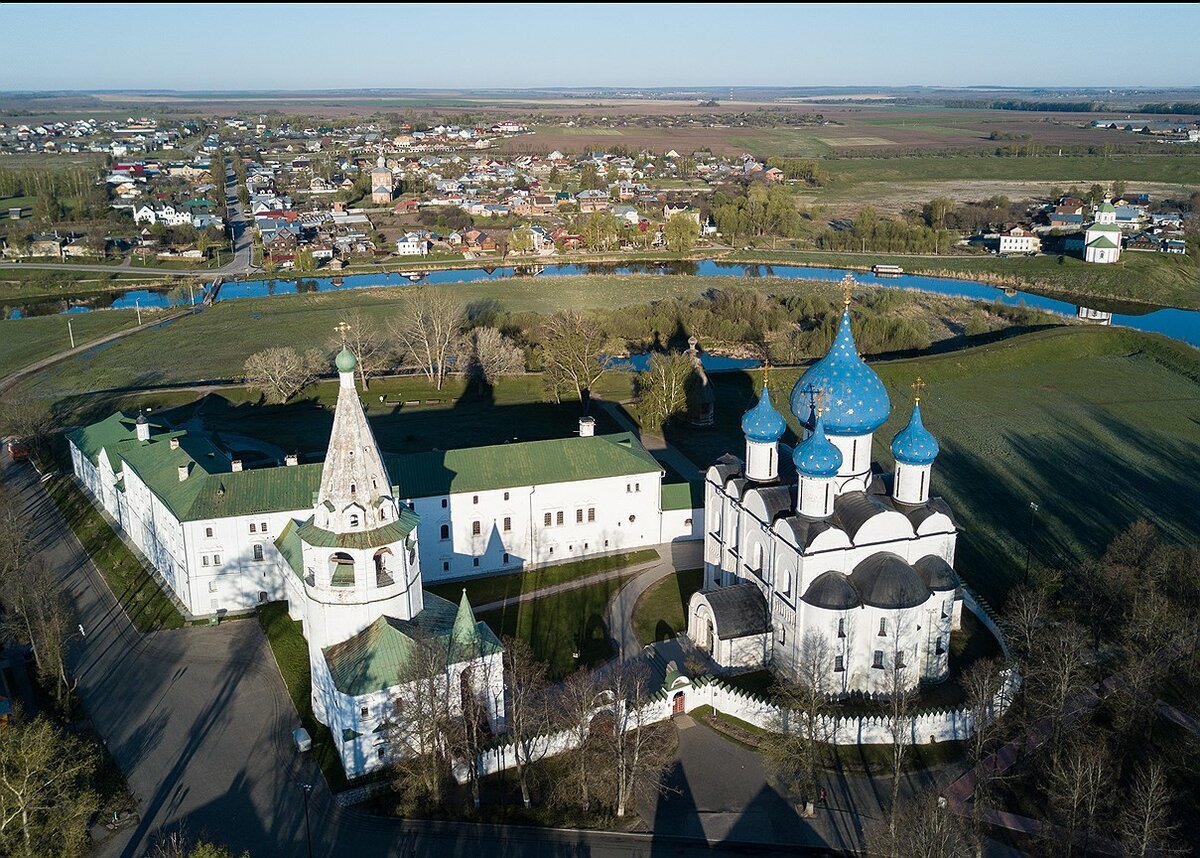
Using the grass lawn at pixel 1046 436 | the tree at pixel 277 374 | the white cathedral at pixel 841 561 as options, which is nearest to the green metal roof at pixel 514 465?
the white cathedral at pixel 841 561

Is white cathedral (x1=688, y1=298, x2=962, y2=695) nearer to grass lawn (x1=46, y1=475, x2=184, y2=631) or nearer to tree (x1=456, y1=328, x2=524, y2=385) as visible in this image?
grass lawn (x1=46, y1=475, x2=184, y2=631)

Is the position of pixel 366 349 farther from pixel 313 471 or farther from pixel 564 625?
pixel 564 625

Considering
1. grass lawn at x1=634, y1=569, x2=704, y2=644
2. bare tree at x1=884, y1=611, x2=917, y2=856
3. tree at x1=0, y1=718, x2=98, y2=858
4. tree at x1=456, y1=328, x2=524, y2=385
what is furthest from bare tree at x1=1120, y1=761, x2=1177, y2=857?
tree at x1=456, y1=328, x2=524, y2=385

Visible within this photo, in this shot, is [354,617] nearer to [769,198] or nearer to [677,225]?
[677,225]

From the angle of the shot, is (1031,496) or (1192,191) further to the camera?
(1192,191)

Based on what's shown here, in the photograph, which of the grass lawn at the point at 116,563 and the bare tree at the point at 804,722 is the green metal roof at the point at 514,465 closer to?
the grass lawn at the point at 116,563

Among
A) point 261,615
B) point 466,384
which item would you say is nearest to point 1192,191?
point 466,384

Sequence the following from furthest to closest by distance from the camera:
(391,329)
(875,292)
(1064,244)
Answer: (1064,244), (875,292), (391,329)
